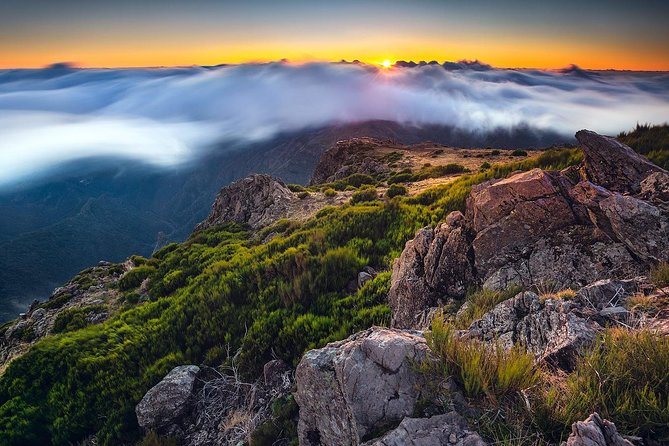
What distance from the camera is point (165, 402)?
8.24 m

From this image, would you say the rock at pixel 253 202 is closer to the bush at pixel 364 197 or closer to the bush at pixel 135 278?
the bush at pixel 364 197

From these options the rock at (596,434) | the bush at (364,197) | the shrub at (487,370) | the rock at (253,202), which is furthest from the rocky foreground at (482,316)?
the rock at (253,202)

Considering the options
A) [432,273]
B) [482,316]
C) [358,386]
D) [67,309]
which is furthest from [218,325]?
[67,309]

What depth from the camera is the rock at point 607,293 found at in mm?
5023

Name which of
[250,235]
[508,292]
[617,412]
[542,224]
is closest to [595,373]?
[617,412]

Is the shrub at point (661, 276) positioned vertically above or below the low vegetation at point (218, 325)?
above

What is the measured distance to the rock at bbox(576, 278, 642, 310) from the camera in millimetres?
5023

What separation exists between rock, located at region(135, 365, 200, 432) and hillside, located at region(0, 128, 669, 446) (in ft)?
0.14

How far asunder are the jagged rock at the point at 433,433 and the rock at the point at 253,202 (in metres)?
21.5

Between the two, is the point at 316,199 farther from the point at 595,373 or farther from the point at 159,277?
the point at 595,373

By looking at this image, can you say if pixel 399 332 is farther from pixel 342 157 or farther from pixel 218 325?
pixel 342 157

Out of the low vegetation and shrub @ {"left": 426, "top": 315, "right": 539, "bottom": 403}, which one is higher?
shrub @ {"left": 426, "top": 315, "right": 539, "bottom": 403}

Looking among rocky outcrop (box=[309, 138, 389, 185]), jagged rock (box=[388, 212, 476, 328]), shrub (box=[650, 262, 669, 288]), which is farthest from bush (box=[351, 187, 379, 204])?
rocky outcrop (box=[309, 138, 389, 185])

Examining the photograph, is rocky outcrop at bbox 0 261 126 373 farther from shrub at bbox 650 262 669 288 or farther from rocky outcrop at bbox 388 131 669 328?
shrub at bbox 650 262 669 288
